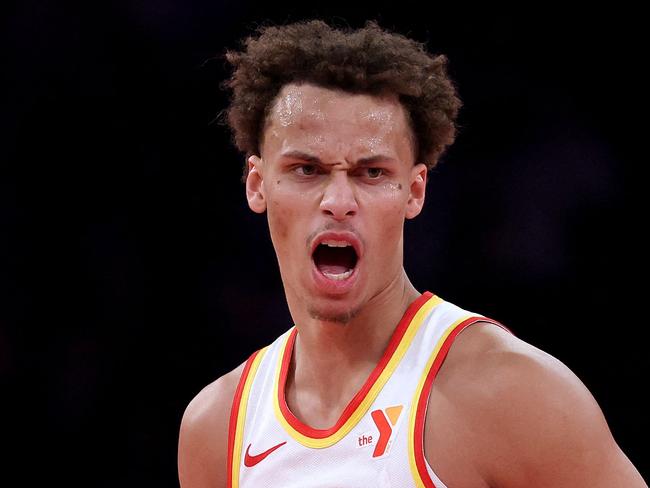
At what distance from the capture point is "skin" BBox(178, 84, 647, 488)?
2156 mm

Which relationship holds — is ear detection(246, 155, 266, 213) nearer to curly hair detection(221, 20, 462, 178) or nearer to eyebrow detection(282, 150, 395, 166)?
curly hair detection(221, 20, 462, 178)

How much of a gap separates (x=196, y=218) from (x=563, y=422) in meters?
3.32

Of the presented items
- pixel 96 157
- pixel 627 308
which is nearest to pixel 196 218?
pixel 96 157

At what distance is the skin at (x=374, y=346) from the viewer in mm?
2156

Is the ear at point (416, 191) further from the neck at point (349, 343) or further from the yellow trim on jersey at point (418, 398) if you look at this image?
the yellow trim on jersey at point (418, 398)

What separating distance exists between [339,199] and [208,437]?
2.93 feet

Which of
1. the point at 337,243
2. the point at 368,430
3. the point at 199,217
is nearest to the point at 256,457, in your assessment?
the point at 368,430

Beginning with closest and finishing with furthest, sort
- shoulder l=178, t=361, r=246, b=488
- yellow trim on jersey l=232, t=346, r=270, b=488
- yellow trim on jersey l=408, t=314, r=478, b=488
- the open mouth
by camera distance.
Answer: yellow trim on jersey l=408, t=314, r=478, b=488
the open mouth
yellow trim on jersey l=232, t=346, r=270, b=488
shoulder l=178, t=361, r=246, b=488

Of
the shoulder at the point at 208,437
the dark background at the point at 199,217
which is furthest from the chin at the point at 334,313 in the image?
the dark background at the point at 199,217

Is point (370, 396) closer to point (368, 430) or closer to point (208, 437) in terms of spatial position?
point (368, 430)

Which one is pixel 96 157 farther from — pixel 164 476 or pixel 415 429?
pixel 415 429

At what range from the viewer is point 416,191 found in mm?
2629

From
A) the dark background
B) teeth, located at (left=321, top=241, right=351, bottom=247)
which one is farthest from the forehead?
the dark background

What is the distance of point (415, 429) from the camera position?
7.51ft
